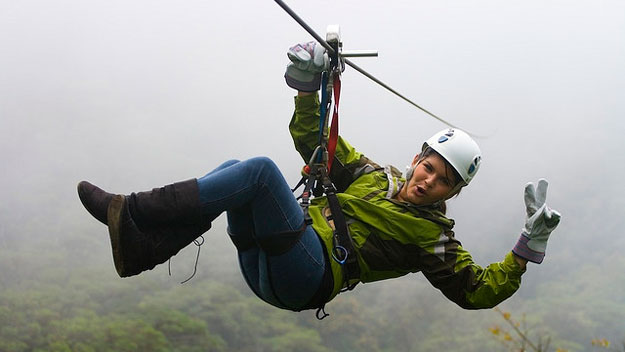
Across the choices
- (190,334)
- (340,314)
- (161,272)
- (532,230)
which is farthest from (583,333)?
(532,230)

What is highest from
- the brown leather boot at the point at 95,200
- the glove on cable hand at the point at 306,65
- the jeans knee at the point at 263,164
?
the glove on cable hand at the point at 306,65

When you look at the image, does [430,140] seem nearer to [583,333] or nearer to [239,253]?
[239,253]

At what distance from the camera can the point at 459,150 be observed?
3760 mm

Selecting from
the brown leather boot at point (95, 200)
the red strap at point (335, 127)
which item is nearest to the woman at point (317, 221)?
the brown leather boot at point (95, 200)

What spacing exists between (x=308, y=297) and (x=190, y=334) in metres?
60.4

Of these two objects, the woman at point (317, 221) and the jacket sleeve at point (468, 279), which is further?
the jacket sleeve at point (468, 279)

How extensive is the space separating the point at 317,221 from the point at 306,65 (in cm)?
77

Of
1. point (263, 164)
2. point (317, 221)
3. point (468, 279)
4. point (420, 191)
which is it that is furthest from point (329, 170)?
point (468, 279)

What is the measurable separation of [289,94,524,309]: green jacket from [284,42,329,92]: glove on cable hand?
23.8 inches

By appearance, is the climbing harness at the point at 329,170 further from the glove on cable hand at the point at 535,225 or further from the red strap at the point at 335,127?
the glove on cable hand at the point at 535,225

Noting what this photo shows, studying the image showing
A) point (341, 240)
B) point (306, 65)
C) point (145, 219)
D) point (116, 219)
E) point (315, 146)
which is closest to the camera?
point (116, 219)

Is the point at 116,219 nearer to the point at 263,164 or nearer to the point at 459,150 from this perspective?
the point at 263,164

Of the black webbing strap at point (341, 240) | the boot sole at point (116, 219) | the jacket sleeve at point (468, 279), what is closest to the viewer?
the boot sole at point (116, 219)

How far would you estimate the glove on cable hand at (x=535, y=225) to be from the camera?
3633 mm
